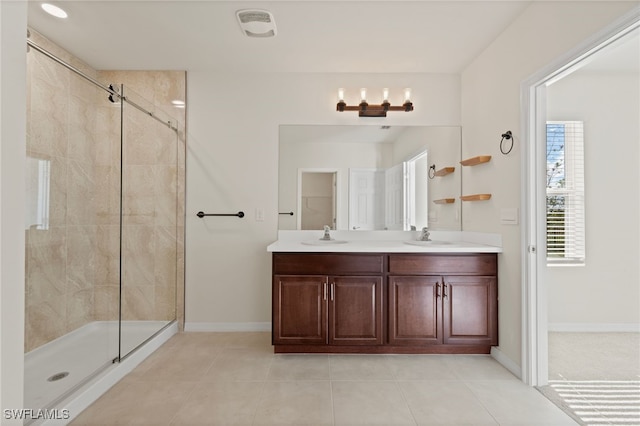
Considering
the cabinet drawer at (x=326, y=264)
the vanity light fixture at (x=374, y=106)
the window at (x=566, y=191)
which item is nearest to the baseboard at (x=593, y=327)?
the window at (x=566, y=191)

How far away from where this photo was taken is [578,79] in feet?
10.6

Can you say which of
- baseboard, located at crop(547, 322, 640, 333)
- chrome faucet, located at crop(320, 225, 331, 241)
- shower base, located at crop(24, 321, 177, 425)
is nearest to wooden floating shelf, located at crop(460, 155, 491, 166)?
chrome faucet, located at crop(320, 225, 331, 241)

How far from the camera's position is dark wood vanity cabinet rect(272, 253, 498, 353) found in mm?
2525

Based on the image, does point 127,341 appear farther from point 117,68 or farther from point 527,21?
point 527,21

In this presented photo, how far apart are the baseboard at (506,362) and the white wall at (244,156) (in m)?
1.88

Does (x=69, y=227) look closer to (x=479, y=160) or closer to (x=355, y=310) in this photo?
(x=355, y=310)

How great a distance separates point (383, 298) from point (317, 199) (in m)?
1.10

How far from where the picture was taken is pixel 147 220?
2.87 metres

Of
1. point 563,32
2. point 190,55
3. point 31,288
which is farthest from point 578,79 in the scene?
point 31,288

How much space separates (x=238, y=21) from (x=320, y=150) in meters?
1.24

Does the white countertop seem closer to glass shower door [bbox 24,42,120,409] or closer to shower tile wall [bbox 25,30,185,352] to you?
shower tile wall [bbox 25,30,185,352]

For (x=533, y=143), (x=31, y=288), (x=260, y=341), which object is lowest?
(x=260, y=341)

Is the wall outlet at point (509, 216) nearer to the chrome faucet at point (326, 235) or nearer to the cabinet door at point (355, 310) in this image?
the cabinet door at point (355, 310)

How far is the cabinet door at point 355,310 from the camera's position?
2523 millimetres
